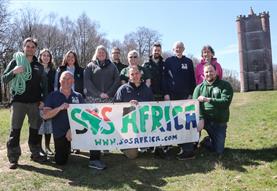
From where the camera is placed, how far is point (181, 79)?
857cm

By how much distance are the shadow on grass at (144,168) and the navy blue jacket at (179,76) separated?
4.91 feet

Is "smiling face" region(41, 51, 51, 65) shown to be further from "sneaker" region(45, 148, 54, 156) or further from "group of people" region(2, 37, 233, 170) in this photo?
"sneaker" region(45, 148, 54, 156)

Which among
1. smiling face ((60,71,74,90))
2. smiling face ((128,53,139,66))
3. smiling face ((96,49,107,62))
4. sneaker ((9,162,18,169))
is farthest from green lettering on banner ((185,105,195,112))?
sneaker ((9,162,18,169))

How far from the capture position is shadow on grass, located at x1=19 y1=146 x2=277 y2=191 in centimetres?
645

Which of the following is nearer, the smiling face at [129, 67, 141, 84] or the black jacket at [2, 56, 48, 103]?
the black jacket at [2, 56, 48, 103]

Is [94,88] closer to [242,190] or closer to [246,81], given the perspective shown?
[242,190]

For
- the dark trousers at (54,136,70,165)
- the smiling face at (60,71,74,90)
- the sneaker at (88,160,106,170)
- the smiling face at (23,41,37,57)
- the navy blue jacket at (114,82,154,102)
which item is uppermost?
the smiling face at (23,41,37,57)

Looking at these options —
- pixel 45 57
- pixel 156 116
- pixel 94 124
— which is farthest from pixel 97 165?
pixel 45 57

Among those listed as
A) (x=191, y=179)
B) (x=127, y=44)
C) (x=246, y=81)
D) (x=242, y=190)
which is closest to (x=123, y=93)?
(x=191, y=179)

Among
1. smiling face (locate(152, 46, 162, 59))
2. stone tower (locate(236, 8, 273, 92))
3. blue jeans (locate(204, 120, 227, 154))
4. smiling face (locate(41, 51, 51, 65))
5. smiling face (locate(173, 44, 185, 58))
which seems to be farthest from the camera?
stone tower (locate(236, 8, 273, 92))

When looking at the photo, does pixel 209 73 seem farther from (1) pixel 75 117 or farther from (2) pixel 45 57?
(2) pixel 45 57

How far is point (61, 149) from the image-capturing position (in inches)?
295

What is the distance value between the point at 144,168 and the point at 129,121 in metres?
→ 1.02

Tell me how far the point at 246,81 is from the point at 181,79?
221ft
